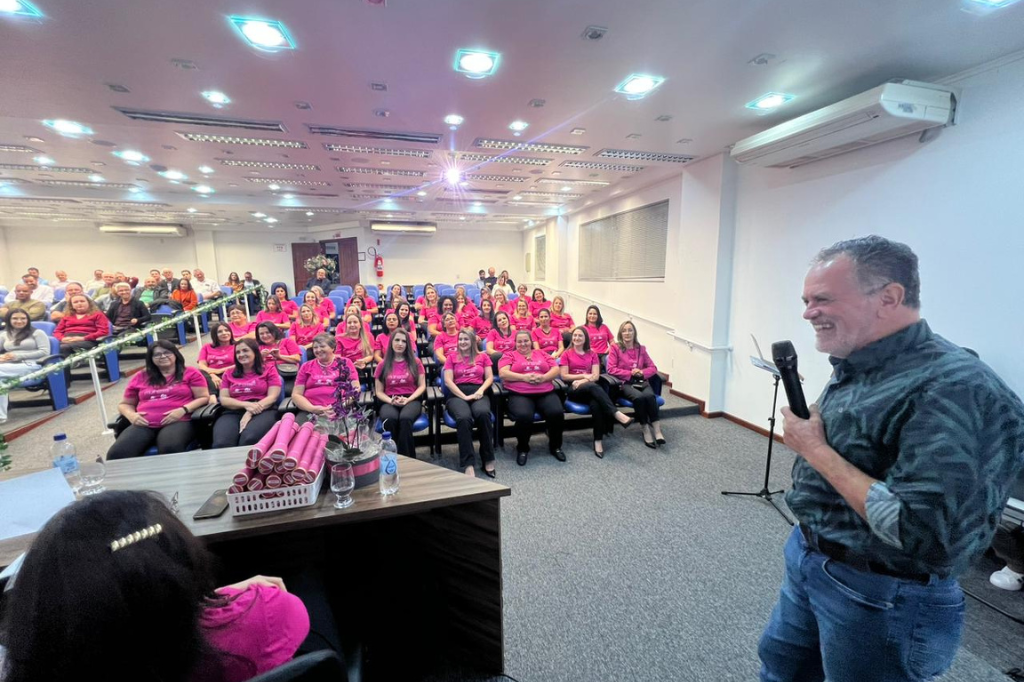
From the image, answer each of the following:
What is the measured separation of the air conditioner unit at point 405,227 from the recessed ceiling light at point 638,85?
9.99m

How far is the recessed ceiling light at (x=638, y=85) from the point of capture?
282 cm

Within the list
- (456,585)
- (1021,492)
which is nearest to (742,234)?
(1021,492)

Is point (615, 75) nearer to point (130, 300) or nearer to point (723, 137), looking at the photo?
point (723, 137)

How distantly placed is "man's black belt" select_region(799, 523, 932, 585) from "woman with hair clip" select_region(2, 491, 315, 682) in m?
1.29

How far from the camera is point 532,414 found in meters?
3.56

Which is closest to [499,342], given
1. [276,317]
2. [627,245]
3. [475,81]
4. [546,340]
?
[546,340]

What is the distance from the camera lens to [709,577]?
219 centimetres

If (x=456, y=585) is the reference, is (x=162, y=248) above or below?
above

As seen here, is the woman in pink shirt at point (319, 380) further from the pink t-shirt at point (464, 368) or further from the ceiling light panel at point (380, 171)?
the ceiling light panel at point (380, 171)

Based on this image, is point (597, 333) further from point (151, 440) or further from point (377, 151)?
point (151, 440)

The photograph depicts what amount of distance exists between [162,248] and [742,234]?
16.8 metres

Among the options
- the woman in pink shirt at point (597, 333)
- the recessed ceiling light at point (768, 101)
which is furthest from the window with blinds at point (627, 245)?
the recessed ceiling light at point (768, 101)

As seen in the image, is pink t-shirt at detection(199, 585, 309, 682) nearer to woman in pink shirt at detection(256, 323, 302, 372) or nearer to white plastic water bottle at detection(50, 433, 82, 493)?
white plastic water bottle at detection(50, 433, 82, 493)

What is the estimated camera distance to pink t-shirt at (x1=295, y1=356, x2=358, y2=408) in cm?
333
